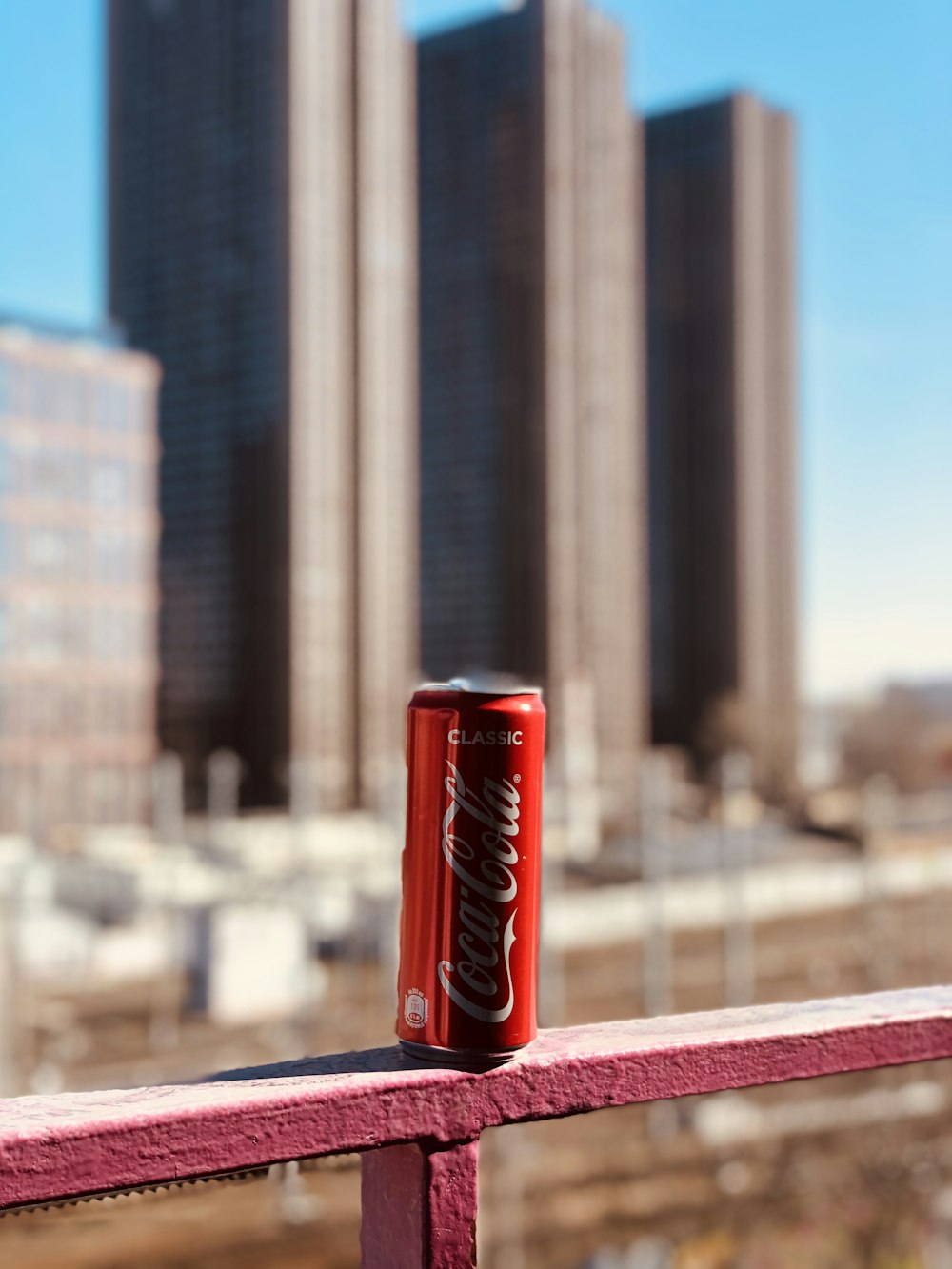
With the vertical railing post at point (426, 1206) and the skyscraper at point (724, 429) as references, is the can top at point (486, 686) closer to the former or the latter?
the vertical railing post at point (426, 1206)

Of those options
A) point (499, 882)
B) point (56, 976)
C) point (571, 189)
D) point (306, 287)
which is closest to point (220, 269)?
point (306, 287)

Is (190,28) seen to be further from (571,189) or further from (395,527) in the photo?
(395,527)

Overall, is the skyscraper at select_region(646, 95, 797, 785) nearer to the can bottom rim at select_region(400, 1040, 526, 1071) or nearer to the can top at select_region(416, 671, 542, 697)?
the can top at select_region(416, 671, 542, 697)

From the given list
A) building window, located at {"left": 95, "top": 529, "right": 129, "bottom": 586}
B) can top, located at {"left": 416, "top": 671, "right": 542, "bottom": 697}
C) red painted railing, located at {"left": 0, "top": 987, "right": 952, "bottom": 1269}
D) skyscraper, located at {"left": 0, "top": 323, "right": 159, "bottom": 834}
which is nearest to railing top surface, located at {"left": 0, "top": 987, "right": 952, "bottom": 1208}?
red painted railing, located at {"left": 0, "top": 987, "right": 952, "bottom": 1269}

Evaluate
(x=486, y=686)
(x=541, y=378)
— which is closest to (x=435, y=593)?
(x=541, y=378)

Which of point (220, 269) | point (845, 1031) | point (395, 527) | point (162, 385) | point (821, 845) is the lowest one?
point (821, 845)

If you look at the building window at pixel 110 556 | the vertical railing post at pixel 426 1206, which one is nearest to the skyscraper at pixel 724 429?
the building window at pixel 110 556
